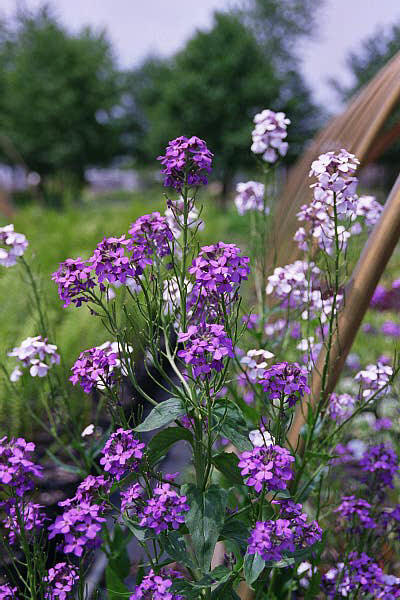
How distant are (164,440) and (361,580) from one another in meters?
0.71

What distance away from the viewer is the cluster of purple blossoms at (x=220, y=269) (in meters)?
1.07

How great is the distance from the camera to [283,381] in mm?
1175

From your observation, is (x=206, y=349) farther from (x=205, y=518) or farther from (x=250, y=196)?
(x=250, y=196)

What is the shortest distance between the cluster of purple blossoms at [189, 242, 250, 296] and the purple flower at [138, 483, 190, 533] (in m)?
0.45

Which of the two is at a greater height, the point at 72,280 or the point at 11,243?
the point at 11,243

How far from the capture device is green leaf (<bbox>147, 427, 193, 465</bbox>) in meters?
1.22

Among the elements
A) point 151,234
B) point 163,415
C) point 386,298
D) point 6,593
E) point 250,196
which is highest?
point 386,298

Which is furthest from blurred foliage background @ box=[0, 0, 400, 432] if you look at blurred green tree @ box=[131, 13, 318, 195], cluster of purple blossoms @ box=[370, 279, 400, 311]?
cluster of purple blossoms @ box=[370, 279, 400, 311]

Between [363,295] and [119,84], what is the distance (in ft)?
87.2

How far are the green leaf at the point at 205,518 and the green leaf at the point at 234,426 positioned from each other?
0.41 feet

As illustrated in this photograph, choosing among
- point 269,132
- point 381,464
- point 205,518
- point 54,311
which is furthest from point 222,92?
point 205,518

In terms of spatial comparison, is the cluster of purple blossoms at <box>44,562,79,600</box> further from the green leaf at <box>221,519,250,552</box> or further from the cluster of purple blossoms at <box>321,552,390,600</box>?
the cluster of purple blossoms at <box>321,552,390,600</box>

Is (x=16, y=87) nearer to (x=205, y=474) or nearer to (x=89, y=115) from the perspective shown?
(x=89, y=115)

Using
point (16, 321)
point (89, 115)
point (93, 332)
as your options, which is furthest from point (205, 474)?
point (89, 115)
